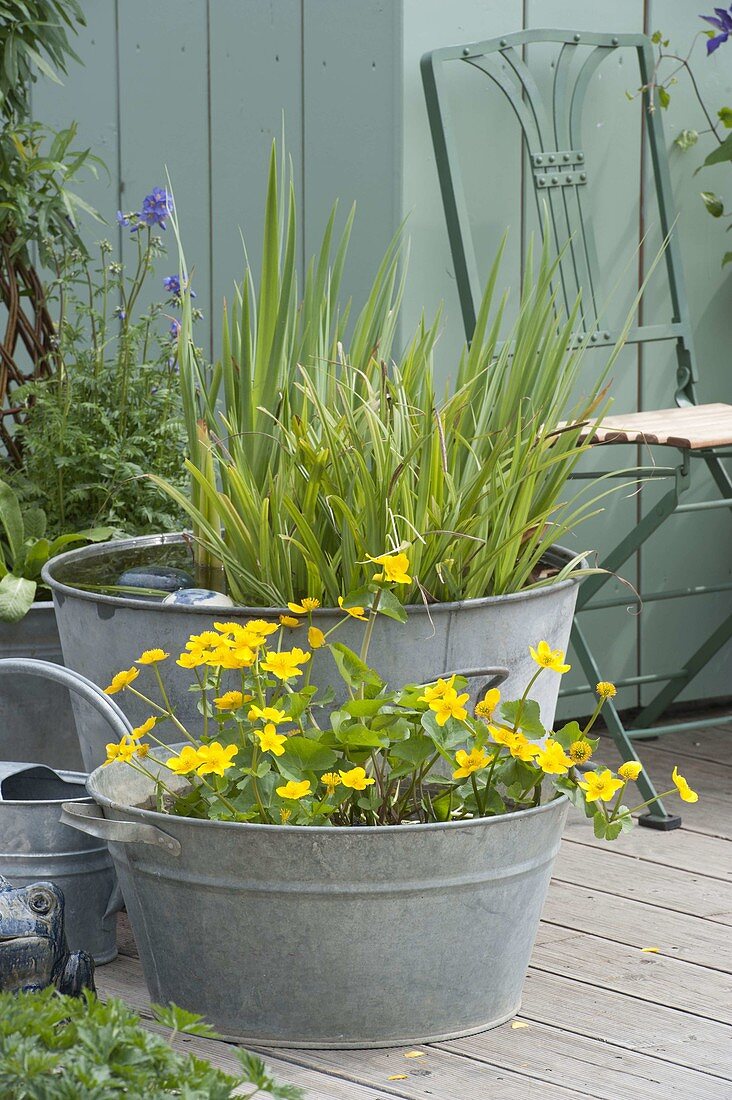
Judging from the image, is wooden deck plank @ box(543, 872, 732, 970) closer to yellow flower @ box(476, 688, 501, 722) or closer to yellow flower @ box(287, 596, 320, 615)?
yellow flower @ box(476, 688, 501, 722)

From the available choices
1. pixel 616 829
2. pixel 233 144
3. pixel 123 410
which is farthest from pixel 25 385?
pixel 616 829

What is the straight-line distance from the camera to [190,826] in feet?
5.95

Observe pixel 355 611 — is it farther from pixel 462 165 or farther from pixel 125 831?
pixel 462 165

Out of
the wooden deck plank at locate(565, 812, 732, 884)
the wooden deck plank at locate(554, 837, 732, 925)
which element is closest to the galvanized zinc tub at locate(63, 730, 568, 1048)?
the wooden deck plank at locate(554, 837, 732, 925)

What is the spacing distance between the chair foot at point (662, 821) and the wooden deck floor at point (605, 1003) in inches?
0.7

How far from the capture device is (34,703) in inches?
104

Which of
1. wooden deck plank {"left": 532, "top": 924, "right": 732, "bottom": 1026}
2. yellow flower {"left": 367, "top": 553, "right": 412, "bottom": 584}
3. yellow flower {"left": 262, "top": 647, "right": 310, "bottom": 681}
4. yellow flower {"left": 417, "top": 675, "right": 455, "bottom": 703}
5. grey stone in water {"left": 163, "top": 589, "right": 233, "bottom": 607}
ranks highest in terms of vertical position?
yellow flower {"left": 367, "top": 553, "right": 412, "bottom": 584}

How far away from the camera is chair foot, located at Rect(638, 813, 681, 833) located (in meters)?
2.78

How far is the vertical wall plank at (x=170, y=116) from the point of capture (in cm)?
341

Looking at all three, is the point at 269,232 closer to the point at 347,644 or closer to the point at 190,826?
the point at 347,644

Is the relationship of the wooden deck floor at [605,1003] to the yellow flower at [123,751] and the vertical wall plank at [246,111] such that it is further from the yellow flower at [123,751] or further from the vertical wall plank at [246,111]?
the vertical wall plank at [246,111]

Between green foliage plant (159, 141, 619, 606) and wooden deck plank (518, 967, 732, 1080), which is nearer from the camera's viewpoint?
wooden deck plank (518, 967, 732, 1080)

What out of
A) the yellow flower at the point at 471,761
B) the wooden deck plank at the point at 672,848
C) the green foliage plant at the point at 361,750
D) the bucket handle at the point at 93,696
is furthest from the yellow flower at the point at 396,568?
the wooden deck plank at the point at 672,848

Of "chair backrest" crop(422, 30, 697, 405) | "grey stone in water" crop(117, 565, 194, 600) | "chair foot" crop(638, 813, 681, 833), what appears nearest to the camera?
"grey stone in water" crop(117, 565, 194, 600)
